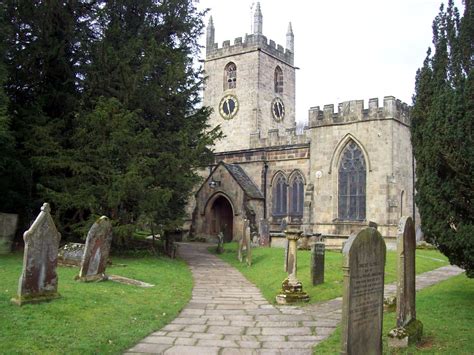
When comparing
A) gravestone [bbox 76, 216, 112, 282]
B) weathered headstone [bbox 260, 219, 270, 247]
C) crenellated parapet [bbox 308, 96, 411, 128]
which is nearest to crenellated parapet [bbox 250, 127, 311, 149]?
crenellated parapet [bbox 308, 96, 411, 128]

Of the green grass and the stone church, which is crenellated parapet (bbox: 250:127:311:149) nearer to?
the stone church

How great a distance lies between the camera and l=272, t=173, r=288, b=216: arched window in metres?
27.6

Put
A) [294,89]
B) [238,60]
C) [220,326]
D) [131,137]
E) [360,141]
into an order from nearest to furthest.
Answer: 1. [220,326]
2. [131,137]
3. [360,141]
4. [238,60]
5. [294,89]

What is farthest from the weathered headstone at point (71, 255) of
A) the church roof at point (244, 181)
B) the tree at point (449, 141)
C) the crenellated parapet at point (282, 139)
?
the crenellated parapet at point (282, 139)

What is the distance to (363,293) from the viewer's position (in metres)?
5.62

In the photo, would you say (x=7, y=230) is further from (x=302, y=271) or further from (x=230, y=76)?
(x=230, y=76)

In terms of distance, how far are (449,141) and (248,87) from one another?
32.2 m

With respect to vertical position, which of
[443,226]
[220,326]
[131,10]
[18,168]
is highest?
[131,10]

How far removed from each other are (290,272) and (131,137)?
6972 millimetres

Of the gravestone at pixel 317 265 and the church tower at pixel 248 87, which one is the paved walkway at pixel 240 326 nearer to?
the gravestone at pixel 317 265

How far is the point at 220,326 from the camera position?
7.59m

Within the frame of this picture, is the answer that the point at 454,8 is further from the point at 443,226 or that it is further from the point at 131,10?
the point at 131,10

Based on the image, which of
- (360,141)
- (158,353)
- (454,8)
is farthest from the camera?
(360,141)

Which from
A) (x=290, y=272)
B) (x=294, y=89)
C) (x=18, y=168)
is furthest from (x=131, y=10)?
(x=294, y=89)
